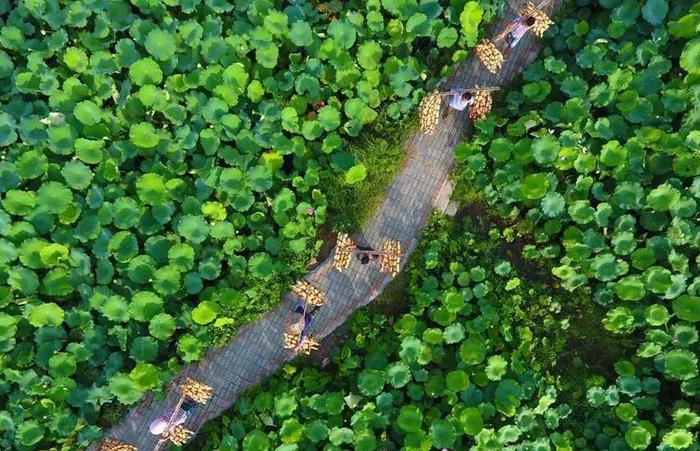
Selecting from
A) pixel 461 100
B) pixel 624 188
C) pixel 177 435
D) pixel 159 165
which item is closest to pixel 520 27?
pixel 461 100

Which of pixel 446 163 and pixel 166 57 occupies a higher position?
pixel 166 57

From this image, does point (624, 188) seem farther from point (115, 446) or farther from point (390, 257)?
point (115, 446)

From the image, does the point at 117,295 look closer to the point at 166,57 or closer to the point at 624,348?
the point at 166,57

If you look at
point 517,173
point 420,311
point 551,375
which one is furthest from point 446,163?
point 551,375

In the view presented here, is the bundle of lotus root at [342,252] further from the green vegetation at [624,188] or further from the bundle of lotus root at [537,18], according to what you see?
the bundle of lotus root at [537,18]

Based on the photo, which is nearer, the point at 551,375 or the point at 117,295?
the point at 117,295

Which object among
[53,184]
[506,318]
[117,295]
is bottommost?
[506,318]

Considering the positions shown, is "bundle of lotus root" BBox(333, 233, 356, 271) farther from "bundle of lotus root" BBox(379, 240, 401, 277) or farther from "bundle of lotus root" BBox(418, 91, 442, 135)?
"bundle of lotus root" BBox(418, 91, 442, 135)
